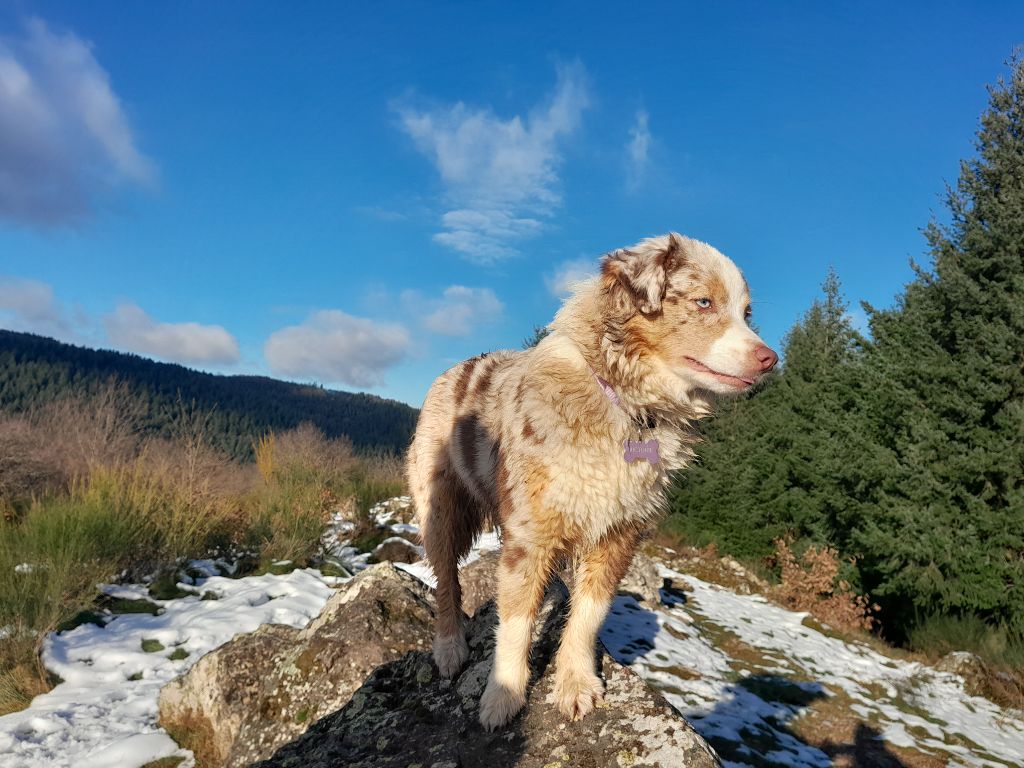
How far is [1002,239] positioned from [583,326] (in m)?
15.0

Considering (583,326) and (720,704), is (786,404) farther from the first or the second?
(583,326)

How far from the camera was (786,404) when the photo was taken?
Answer: 23.0 m

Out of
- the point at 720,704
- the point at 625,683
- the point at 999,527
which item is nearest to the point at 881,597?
the point at 999,527

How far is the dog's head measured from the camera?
9.46 feet

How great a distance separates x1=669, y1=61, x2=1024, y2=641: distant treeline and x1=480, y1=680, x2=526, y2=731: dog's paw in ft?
29.1

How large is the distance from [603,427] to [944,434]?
13560mm

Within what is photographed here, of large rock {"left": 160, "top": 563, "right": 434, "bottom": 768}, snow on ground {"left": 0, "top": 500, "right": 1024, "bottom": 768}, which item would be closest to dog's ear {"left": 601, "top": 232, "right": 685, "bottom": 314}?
large rock {"left": 160, "top": 563, "right": 434, "bottom": 768}

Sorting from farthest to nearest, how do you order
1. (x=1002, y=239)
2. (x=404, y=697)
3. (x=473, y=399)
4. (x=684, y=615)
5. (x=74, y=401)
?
(x=74, y=401) < (x=1002, y=239) < (x=684, y=615) < (x=473, y=399) < (x=404, y=697)

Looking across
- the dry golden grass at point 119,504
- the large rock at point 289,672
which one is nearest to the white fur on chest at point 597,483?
the large rock at point 289,672

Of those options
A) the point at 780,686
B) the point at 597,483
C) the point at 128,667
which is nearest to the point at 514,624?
the point at 597,483

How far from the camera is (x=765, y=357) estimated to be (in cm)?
277

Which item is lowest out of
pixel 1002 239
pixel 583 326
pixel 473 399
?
pixel 473 399

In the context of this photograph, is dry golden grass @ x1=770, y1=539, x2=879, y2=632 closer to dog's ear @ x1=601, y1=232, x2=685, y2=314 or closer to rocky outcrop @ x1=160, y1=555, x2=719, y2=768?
rocky outcrop @ x1=160, y1=555, x2=719, y2=768

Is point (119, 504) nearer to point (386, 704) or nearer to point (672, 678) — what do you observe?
point (386, 704)
